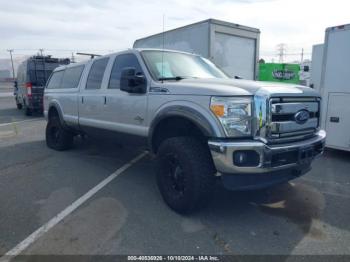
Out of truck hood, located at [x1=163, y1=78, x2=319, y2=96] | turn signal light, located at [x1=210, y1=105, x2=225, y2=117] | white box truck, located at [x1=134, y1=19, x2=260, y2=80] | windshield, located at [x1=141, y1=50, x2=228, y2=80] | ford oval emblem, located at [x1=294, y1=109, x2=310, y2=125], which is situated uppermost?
white box truck, located at [x1=134, y1=19, x2=260, y2=80]

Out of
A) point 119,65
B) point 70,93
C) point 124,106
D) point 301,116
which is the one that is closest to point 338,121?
point 301,116

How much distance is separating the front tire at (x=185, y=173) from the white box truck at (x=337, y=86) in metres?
4.05

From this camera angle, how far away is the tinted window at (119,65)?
4586mm

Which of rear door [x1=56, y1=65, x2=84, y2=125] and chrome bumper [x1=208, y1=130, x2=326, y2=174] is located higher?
rear door [x1=56, y1=65, x2=84, y2=125]

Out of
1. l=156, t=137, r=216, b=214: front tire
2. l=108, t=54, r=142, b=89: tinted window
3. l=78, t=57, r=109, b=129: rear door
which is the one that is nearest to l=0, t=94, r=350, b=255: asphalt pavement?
l=156, t=137, r=216, b=214: front tire

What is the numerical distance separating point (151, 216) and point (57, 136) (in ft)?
14.4

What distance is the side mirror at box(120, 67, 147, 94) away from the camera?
4083 mm

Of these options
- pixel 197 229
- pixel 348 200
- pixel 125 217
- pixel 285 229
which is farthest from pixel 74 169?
pixel 348 200

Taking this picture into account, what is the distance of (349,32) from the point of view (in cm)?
603

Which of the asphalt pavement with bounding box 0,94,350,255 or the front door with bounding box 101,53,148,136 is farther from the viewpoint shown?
the front door with bounding box 101,53,148,136

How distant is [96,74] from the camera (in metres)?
5.55

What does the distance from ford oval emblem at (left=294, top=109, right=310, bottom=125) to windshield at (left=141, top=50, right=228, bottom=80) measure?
1.52 meters

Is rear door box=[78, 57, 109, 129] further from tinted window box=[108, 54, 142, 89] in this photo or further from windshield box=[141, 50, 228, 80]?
windshield box=[141, 50, 228, 80]

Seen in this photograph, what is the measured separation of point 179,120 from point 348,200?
101 inches
